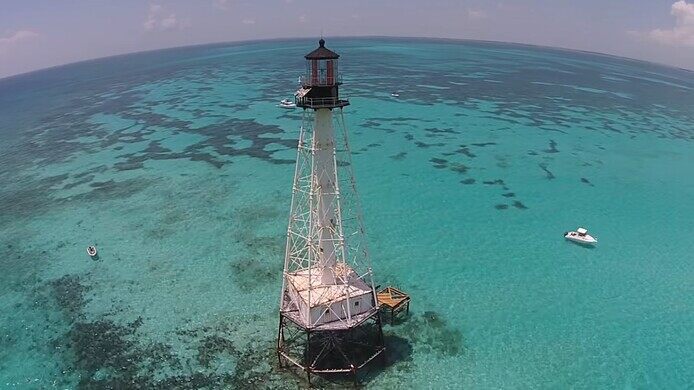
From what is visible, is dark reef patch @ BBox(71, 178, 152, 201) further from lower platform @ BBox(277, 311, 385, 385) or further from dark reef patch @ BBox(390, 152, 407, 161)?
lower platform @ BBox(277, 311, 385, 385)

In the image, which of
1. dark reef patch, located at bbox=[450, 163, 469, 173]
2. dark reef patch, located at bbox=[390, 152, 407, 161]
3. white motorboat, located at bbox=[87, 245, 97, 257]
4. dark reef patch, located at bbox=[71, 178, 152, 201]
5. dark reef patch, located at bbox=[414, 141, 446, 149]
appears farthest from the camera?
dark reef patch, located at bbox=[414, 141, 446, 149]

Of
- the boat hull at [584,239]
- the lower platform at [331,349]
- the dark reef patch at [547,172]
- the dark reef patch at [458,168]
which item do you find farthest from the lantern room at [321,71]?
the dark reef patch at [547,172]

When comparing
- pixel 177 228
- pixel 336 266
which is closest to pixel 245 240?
pixel 177 228

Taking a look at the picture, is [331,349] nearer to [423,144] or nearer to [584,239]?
[584,239]

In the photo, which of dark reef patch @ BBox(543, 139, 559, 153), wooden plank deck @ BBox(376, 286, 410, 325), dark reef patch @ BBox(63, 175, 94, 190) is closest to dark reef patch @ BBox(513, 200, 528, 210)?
wooden plank deck @ BBox(376, 286, 410, 325)

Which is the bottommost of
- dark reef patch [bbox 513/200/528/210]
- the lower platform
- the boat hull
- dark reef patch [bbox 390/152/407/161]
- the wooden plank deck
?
the lower platform
